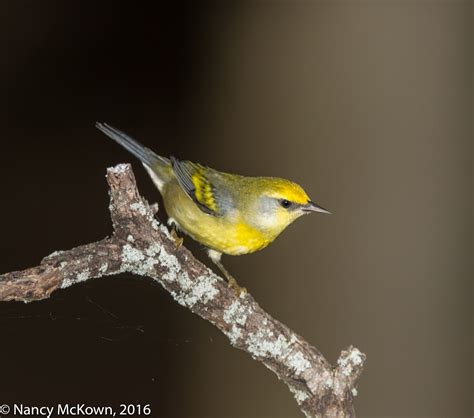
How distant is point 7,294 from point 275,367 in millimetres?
693

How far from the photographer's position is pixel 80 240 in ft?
7.85

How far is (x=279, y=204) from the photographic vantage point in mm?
1564

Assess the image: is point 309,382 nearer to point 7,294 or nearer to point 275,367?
point 275,367

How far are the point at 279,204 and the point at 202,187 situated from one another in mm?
235

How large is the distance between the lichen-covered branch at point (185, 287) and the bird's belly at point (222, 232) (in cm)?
12

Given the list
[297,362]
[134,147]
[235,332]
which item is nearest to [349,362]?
[297,362]

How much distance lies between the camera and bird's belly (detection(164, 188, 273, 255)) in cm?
160

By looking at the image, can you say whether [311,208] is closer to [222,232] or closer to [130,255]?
[222,232]

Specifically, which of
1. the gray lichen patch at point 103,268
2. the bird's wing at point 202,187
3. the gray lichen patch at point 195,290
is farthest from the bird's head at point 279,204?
the gray lichen patch at point 103,268

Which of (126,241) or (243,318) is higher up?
(126,241)

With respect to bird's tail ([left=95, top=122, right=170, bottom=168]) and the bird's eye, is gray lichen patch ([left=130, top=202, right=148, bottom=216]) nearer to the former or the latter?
bird's tail ([left=95, top=122, right=170, bottom=168])

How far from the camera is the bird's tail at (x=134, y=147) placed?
1.52 m

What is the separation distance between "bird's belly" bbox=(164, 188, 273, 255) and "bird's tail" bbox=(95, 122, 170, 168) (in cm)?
19

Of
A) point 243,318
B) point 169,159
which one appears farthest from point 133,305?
point 243,318
